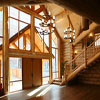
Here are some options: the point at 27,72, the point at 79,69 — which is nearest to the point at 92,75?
the point at 79,69

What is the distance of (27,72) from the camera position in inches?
349

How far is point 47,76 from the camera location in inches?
421

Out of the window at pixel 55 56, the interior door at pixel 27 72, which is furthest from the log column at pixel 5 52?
the window at pixel 55 56

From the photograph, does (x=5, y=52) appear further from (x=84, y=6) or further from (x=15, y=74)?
(x=84, y=6)

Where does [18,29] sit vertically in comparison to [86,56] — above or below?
above

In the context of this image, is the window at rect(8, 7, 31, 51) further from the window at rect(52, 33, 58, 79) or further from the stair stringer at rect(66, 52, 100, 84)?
the stair stringer at rect(66, 52, 100, 84)

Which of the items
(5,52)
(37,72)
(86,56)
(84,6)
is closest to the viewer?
(84,6)

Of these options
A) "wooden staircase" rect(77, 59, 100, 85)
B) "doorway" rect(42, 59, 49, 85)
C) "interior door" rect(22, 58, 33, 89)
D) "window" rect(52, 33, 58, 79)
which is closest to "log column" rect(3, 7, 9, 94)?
"interior door" rect(22, 58, 33, 89)

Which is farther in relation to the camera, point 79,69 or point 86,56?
point 79,69

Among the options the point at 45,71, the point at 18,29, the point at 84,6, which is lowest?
the point at 45,71

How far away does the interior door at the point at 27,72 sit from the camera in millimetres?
Answer: 8604

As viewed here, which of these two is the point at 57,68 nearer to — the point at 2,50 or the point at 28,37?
the point at 28,37

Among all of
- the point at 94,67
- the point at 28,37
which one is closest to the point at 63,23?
the point at 28,37

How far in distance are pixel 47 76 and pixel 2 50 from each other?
476 centimetres
